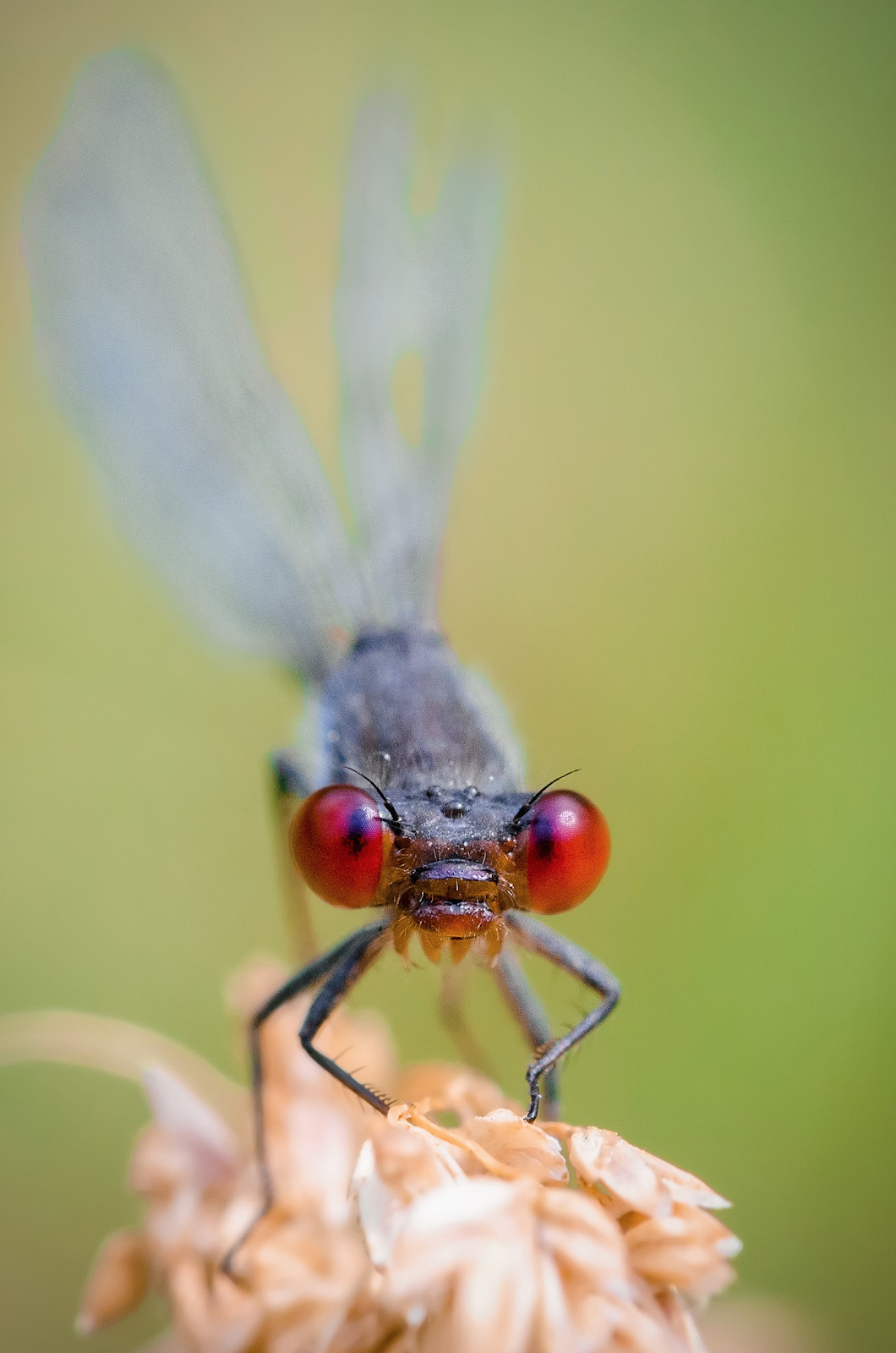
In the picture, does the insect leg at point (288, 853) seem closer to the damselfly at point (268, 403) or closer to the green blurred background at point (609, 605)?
the damselfly at point (268, 403)

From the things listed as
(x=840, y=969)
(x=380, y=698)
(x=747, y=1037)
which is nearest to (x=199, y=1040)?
(x=380, y=698)

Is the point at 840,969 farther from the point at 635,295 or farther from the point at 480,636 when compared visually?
the point at 635,295

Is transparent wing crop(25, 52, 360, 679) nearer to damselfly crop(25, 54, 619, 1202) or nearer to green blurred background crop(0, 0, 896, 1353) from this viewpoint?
damselfly crop(25, 54, 619, 1202)

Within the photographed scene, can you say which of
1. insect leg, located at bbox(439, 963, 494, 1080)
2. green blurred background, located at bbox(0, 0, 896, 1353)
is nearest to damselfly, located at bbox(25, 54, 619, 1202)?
green blurred background, located at bbox(0, 0, 896, 1353)

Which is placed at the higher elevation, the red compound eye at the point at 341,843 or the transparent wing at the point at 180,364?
the transparent wing at the point at 180,364

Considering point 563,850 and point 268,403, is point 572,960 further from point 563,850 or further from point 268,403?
point 268,403

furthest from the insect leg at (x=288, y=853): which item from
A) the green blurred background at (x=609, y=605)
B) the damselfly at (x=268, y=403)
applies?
the green blurred background at (x=609, y=605)
